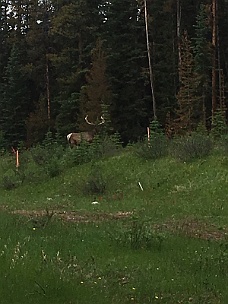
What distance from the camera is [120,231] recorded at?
406 inches

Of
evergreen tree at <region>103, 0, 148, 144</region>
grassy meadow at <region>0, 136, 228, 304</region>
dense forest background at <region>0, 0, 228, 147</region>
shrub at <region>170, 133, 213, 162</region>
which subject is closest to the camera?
grassy meadow at <region>0, 136, 228, 304</region>

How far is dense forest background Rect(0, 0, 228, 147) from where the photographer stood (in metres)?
35.5

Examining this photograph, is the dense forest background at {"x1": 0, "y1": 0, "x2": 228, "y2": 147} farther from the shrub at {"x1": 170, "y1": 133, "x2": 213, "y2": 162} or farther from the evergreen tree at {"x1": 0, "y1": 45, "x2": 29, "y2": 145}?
the shrub at {"x1": 170, "y1": 133, "x2": 213, "y2": 162}

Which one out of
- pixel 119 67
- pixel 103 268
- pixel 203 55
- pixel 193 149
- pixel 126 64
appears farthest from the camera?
pixel 119 67

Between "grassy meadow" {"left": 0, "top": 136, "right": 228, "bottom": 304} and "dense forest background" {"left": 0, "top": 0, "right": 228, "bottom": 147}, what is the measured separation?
12961 mm

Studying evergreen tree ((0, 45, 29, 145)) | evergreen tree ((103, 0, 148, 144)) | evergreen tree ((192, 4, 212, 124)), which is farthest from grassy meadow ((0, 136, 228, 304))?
evergreen tree ((0, 45, 29, 145))

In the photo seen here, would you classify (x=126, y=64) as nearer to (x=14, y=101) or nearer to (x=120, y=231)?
(x=14, y=101)

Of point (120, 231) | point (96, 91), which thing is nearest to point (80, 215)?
point (120, 231)

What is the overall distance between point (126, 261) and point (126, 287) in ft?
4.49

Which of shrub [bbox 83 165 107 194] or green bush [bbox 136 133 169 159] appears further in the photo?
green bush [bbox 136 133 169 159]

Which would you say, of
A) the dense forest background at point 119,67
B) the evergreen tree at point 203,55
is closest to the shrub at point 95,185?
the dense forest background at point 119,67

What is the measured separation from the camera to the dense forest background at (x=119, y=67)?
116ft

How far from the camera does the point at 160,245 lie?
30.6 feet

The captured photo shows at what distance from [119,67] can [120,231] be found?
3022 centimetres
